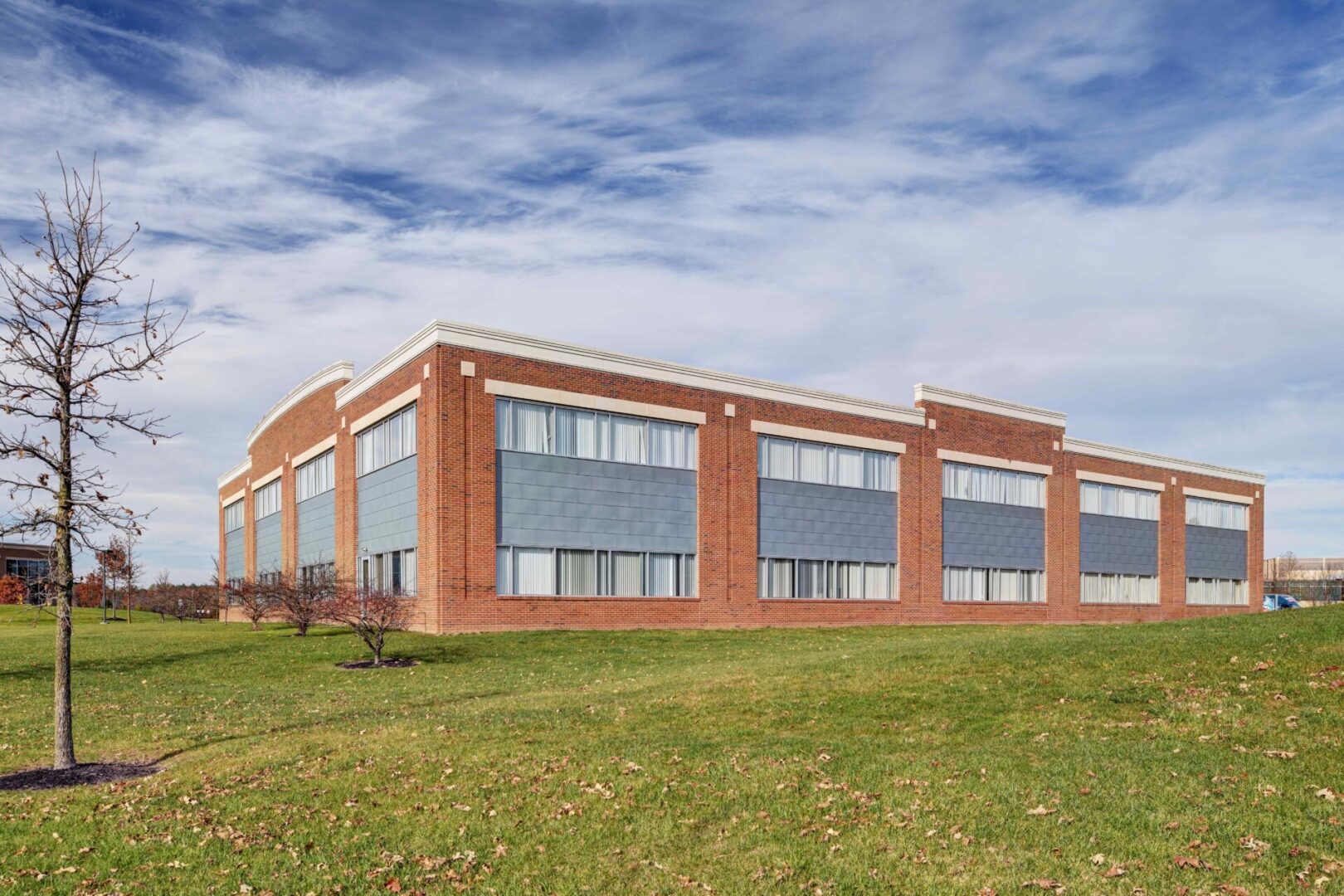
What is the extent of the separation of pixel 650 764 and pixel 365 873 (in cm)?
405

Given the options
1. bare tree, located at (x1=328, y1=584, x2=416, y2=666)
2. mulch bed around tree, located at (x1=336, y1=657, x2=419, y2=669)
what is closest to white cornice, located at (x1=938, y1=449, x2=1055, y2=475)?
bare tree, located at (x1=328, y1=584, x2=416, y2=666)

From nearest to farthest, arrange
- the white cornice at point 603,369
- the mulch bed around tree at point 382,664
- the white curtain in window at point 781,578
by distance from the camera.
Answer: the mulch bed around tree at point 382,664
the white cornice at point 603,369
the white curtain in window at point 781,578

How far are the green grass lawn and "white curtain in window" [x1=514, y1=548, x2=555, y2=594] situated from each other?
1387cm

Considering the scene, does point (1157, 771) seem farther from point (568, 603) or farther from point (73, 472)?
point (568, 603)

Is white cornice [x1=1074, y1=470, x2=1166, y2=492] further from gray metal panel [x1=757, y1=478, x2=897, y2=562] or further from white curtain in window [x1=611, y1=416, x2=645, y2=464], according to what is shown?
white curtain in window [x1=611, y1=416, x2=645, y2=464]

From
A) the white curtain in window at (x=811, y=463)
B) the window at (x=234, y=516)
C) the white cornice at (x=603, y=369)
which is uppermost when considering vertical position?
the white cornice at (x=603, y=369)

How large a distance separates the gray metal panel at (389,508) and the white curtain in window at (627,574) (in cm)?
690

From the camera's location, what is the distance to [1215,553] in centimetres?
6303

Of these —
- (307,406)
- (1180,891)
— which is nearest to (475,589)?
(307,406)

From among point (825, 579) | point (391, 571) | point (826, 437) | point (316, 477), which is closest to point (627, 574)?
point (391, 571)

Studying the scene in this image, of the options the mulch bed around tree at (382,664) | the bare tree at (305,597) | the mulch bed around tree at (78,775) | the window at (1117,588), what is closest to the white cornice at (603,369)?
the bare tree at (305,597)

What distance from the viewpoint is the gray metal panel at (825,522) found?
139ft

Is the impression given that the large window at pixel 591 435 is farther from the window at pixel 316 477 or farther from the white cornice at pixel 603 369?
the window at pixel 316 477

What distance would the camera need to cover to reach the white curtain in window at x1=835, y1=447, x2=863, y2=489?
44.8 m
